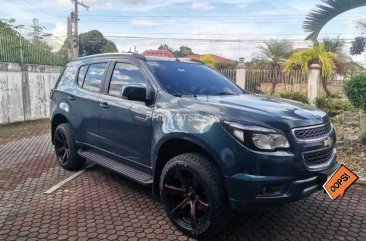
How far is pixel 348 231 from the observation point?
11.6ft

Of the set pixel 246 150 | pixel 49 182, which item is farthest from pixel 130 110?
pixel 49 182

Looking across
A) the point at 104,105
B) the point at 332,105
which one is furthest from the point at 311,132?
the point at 332,105

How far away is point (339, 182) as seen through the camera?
10.1 feet

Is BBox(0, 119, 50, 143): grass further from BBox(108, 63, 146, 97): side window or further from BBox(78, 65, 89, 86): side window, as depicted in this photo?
BBox(108, 63, 146, 97): side window

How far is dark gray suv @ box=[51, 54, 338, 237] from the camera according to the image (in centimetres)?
294

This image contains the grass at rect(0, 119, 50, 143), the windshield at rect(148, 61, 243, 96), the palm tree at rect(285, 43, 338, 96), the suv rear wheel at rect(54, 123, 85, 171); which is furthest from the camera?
the palm tree at rect(285, 43, 338, 96)

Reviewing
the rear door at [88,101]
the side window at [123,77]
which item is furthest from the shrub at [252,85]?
the side window at [123,77]

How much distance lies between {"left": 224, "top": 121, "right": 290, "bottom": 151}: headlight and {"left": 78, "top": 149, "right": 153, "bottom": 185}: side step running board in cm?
130

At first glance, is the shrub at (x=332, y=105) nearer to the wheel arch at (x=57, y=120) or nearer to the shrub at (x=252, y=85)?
the shrub at (x=252, y=85)

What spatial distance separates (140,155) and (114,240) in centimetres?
98

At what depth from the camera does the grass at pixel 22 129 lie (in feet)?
30.6

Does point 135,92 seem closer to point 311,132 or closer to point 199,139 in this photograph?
point 199,139

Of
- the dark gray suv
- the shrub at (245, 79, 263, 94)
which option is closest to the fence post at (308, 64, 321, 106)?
the shrub at (245, 79, 263, 94)

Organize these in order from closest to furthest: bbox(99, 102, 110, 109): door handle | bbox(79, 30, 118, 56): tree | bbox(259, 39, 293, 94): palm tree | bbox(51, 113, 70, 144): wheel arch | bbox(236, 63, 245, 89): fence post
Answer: bbox(99, 102, 110, 109): door handle
bbox(51, 113, 70, 144): wheel arch
bbox(236, 63, 245, 89): fence post
bbox(259, 39, 293, 94): palm tree
bbox(79, 30, 118, 56): tree
